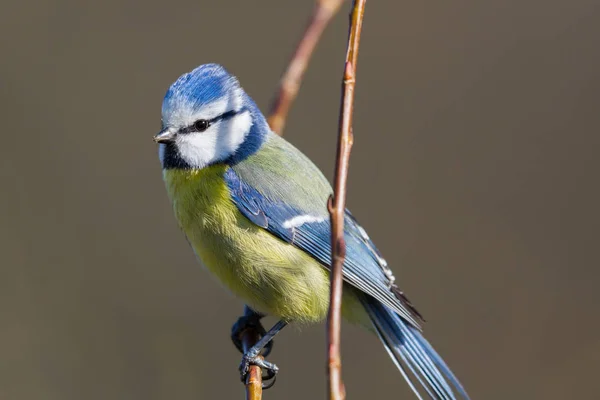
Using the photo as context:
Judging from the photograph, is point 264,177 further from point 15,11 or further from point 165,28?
point 15,11

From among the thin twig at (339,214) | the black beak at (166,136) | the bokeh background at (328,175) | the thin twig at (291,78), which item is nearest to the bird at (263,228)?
the black beak at (166,136)

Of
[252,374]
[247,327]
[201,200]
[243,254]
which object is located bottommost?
[252,374]

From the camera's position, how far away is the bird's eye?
2111 mm

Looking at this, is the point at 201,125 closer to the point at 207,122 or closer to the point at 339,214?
the point at 207,122

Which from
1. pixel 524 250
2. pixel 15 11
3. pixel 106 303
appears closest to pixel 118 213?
pixel 106 303

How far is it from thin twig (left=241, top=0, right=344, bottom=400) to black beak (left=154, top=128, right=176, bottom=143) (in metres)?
0.45

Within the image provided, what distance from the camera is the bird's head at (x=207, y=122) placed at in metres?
2.06

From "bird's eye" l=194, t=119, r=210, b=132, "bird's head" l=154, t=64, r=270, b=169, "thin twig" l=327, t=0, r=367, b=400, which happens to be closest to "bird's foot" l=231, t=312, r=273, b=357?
"bird's head" l=154, t=64, r=270, b=169

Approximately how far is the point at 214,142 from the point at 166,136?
6.2 inches

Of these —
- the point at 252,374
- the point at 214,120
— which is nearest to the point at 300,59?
the point at 214,120

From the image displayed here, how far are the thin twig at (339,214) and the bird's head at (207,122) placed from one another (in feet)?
2.91

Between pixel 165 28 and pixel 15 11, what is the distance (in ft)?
2.44

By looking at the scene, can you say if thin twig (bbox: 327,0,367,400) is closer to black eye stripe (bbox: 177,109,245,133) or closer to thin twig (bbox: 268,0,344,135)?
thin twig (bbox: 268,0,344,135)

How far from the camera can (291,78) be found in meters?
2.38
